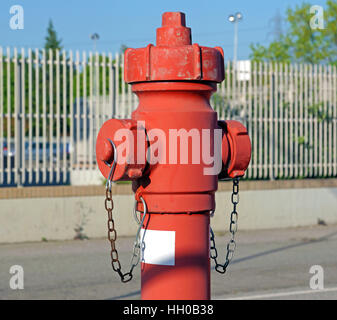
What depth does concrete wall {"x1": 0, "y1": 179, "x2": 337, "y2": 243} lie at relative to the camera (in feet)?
33.4

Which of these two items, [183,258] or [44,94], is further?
[44,94]

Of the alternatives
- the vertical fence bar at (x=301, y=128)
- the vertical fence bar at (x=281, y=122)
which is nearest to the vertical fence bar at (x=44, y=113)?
the vertical fence bar at (x=281, y=122)

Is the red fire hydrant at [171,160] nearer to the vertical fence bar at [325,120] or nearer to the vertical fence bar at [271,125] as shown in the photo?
the vertical fence bar at [271,125]

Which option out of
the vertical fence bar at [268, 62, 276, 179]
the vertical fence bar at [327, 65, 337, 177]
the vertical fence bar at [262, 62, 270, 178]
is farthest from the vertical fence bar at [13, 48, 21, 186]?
the vertical fence bar at [327, 65, 337, 177]

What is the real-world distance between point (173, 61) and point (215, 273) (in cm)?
627

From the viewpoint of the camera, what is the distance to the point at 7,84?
1045 centimetres

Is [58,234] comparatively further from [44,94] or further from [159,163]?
[159,163]

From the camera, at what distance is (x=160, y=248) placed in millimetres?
1985

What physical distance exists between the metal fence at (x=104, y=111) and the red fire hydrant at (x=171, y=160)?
798 centimetres

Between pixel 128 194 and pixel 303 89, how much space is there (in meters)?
4.54

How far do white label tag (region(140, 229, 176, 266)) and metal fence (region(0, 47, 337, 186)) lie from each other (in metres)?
8.04

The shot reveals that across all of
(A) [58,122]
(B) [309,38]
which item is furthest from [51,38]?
(A) [58,122]
